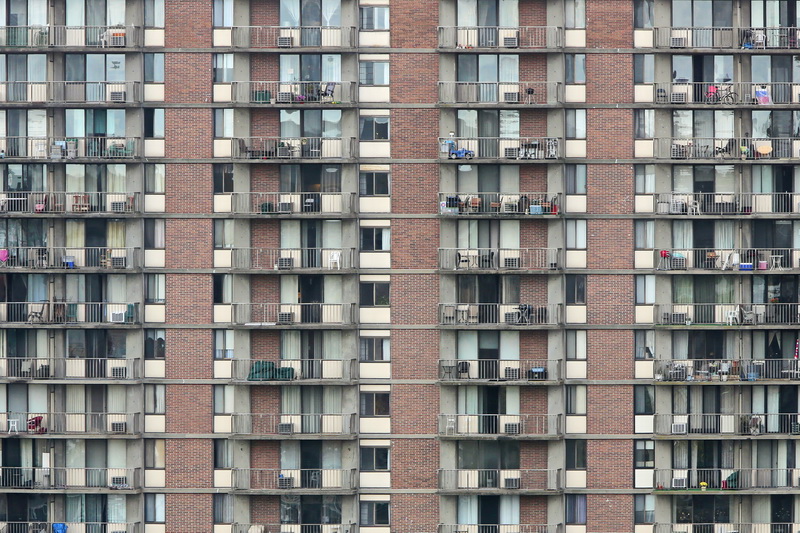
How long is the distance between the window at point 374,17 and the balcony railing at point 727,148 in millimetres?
14160

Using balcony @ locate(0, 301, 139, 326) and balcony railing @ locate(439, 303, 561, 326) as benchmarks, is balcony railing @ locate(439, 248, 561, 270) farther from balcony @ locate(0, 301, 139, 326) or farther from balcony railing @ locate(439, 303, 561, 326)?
balcony @ locate(0, 301, 139, 326)

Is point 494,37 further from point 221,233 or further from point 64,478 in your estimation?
point 64,478

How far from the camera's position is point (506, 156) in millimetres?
60281

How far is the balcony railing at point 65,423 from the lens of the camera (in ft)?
198

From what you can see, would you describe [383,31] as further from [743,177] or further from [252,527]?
[252,527]

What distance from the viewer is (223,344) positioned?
6084 centimetres

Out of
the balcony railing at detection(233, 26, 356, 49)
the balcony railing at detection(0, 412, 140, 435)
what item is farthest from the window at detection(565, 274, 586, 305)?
the balcony railing at detection(0, 412, 140, 435)

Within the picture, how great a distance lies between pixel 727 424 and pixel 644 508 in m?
5.61

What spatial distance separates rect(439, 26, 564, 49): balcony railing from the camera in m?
60.1

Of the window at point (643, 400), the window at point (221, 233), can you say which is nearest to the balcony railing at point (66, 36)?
the window at point (221, 233)

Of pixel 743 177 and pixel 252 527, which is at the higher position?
pixel 743 177

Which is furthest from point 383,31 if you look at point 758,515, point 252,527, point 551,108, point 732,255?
point 758,515

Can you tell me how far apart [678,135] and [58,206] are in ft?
97.7

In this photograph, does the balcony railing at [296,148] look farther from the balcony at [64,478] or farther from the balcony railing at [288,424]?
the balcony at [64,478]
